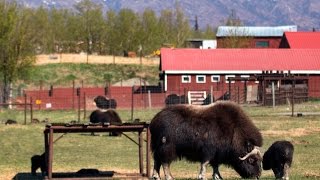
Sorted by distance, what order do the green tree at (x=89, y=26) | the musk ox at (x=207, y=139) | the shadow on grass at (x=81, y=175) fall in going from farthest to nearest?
the green tree at (x=89, y=26), the shadow on grass at (x=81, y=175), the musk ox at (x=207, y=139)

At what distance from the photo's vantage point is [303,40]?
86062mm

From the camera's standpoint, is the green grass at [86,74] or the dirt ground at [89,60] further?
the dirt ground at [89,60]

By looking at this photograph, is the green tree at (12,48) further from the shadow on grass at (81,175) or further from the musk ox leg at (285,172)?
the musk ox leg at (285,172)

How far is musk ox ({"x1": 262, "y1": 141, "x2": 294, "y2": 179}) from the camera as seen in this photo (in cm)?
1911

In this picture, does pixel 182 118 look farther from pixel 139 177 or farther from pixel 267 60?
pixel 267 60

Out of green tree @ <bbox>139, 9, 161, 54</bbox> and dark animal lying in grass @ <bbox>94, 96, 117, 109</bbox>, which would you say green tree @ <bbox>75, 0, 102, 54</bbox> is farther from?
dark animal lying in grass @ <bbox>94, 96, 117, 109</bbox>

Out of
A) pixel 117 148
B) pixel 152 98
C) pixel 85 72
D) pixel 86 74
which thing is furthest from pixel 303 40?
pixel 117 148

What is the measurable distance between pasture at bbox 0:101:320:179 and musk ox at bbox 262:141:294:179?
341 millimetres

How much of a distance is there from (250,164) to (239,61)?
176 feet

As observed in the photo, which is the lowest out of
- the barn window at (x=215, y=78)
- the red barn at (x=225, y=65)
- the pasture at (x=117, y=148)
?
the pasture at (x=117, y=148)

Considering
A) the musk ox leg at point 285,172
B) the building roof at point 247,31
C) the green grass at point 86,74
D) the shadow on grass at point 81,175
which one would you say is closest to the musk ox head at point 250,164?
the musk ox leg at point 285,172

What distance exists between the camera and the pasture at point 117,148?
23.3 metres

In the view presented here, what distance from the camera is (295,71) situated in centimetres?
6950

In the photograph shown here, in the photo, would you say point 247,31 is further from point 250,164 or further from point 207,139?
point 207,139
